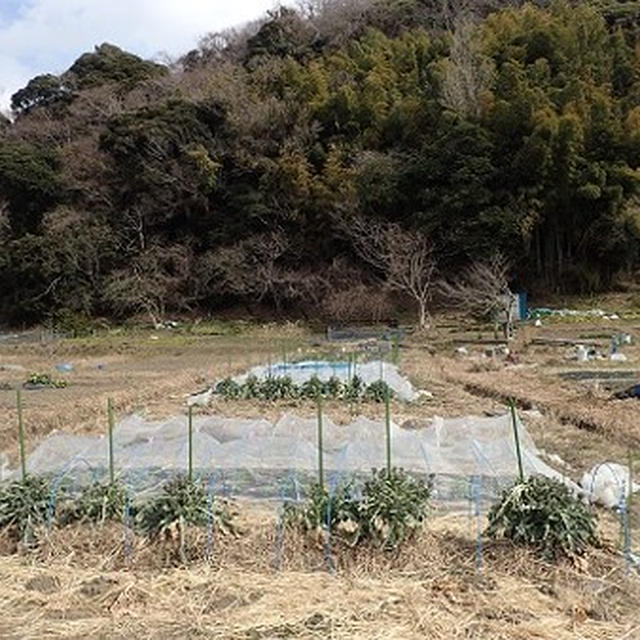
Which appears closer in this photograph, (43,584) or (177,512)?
(43,584)

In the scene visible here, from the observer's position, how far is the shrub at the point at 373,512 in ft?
16.3

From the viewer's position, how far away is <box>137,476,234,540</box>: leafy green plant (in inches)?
200

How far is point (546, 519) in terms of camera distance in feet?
15.5

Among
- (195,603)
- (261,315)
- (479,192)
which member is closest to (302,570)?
(195,603)

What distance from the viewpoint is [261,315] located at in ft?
93.6

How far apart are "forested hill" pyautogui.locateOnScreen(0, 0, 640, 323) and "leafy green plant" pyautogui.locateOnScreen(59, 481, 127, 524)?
2068 cm

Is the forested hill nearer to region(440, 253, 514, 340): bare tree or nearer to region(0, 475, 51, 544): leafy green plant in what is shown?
region(440, 253, 514, 340): bare tree

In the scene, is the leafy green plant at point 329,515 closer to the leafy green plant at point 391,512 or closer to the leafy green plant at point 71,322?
the leafy green plant at point 391,512

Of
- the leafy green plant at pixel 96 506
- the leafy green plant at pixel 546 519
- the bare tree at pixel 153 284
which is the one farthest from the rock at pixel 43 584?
the bare tree at pixel 153 284

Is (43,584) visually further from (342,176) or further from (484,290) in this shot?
(342,176)

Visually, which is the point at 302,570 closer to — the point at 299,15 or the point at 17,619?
the point at 17,619

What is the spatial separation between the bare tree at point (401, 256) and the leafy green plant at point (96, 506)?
61.4 feet

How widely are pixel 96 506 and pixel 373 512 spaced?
184 centimetres

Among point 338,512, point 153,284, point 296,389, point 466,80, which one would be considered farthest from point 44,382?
point 466,80
